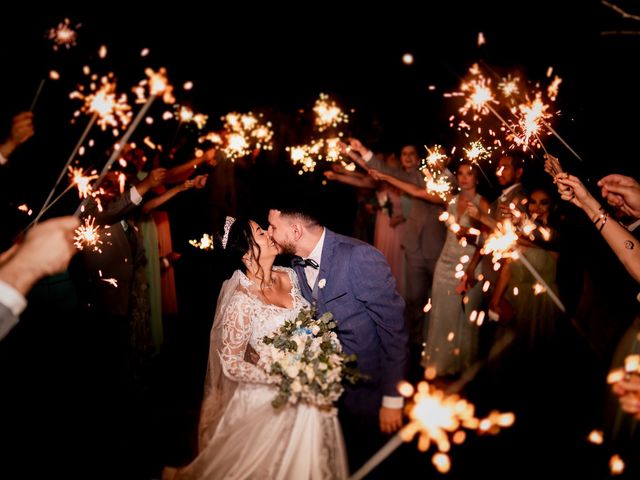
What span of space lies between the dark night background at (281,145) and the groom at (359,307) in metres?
0.45

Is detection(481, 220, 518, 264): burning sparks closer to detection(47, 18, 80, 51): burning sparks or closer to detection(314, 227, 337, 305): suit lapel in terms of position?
detection(314, 227, 337, 305): suit lapel

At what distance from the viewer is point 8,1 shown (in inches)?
198

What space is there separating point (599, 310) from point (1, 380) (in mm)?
6152

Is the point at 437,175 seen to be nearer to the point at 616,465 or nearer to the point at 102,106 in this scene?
the point at 616,465

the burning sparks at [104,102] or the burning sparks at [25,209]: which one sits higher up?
the burning sparks at [104,102]

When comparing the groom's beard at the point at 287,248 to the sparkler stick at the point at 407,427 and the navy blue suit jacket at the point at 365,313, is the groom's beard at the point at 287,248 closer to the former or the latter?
the navy blue suit jacket at the point at 365,313

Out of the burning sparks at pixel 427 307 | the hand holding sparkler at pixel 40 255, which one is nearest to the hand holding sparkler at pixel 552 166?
the burning sparks at pixel 427 307

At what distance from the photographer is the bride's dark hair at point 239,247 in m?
3.18

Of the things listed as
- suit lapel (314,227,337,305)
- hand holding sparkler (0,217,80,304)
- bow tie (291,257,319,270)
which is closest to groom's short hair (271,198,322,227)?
suit lapel (314,227,337,305)

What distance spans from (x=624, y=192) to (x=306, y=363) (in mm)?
2512

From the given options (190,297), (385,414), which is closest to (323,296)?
(385,414)

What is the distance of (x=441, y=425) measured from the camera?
3.71m

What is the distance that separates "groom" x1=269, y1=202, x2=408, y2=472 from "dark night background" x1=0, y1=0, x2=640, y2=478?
448 millimetres

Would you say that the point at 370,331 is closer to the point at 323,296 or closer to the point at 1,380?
the point at 323,296
